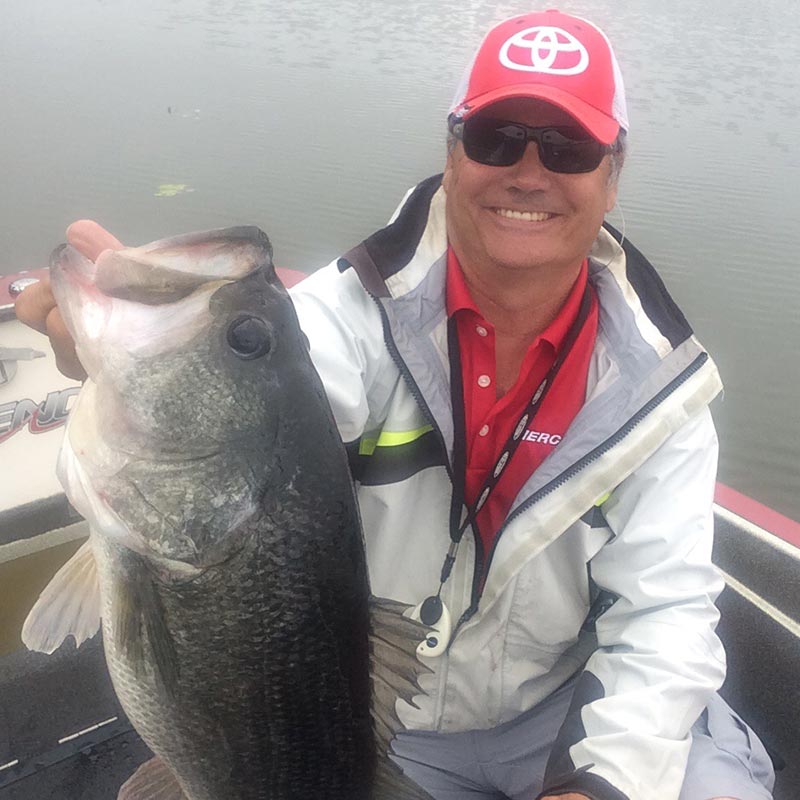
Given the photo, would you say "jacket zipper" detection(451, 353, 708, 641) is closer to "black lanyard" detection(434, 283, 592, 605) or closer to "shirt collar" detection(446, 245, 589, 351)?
"black lanyard" detection(434, 283, 592, 605)

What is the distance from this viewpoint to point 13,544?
2889 millimetres

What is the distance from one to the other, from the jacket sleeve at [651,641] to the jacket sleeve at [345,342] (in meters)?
0.74

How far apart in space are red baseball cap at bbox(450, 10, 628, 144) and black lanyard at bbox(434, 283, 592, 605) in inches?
23.2

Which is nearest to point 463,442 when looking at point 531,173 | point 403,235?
point 403,235

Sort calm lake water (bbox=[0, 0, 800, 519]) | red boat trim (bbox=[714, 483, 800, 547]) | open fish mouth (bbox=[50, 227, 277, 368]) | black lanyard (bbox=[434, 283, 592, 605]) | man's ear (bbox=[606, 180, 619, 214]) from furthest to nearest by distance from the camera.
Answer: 1. calm lake water (bbox=[0, 0, 800, 519])
2. red boat trim (bbox=[714, 483, 800, 547])
3. man's ear (bbox=[606, 180, 619, 214])
4. black lanyard (bbox=[434, 283, 592, 605])
5. open fish mouth (bbox=[50, 227, 277, 368])

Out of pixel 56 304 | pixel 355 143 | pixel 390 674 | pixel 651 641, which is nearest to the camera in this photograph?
pixel 56 304

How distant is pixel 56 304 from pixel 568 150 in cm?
134

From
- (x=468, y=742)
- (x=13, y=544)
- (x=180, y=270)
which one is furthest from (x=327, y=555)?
(x=13, y=544)

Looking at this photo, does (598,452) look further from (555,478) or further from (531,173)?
(531,173)

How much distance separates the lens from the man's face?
213 cm

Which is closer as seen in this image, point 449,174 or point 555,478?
point 555,478

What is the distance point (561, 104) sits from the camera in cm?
208

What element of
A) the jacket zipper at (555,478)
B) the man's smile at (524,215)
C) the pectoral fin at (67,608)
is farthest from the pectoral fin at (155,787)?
the man's smile at (524,215)

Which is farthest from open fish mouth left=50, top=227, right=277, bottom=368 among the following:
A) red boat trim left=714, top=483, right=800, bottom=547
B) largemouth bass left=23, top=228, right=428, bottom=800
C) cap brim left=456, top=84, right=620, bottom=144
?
red boat trim left=714, top=483, right=800, bottom=547
